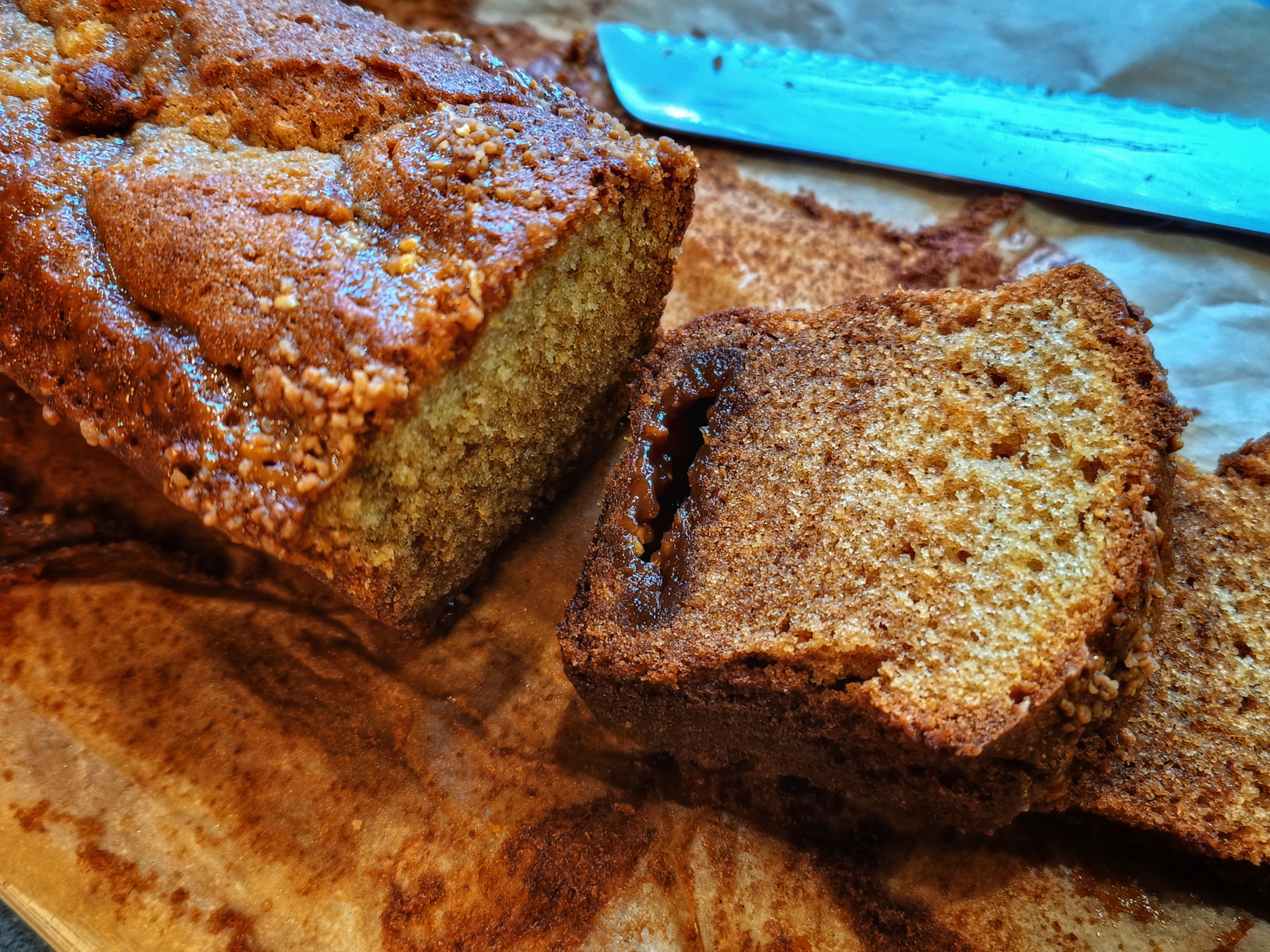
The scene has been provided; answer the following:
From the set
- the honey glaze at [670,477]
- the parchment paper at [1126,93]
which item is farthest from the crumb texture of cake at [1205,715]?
the honey glaze at [670,477]

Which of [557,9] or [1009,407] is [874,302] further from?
[557,9]

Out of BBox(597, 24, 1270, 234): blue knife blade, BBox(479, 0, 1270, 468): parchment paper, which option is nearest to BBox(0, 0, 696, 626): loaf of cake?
BBox(597, 24, 1270, 234): blue knife blade

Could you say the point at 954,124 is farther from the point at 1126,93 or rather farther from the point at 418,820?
the point at 418,820

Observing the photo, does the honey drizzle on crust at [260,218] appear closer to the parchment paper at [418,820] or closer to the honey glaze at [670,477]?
the honey glaze at [670,477]

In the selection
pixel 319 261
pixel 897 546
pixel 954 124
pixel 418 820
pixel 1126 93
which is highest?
pixel 1126 93

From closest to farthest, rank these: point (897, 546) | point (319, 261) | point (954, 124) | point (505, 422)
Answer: point (319, 261), point (897, 546), point (505, 422), point (954, 124)

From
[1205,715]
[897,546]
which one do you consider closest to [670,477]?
[897,546]

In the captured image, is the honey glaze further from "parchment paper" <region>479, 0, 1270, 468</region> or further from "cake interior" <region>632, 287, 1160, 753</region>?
"parchment paper" <region>479, 0, 1270, 468</region>

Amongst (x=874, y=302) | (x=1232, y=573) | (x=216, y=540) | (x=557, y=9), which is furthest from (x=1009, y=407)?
(x=557, y=9)
